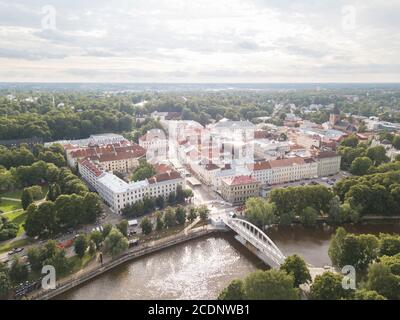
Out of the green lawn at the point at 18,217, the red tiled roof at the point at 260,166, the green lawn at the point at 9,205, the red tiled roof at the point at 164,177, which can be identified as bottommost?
the green lawn at the point at 18,217

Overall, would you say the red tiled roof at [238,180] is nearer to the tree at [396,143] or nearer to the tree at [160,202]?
the tree at [160,202]

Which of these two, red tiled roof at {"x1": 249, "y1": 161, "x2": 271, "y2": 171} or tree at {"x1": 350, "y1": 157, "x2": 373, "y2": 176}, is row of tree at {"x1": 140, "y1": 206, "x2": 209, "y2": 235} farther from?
tree at {"x1": 350, "y1": 157, "x2": 373, "y2": 176}

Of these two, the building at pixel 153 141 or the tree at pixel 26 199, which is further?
the building at pixel 153 141

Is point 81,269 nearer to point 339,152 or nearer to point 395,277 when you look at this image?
point 395,277

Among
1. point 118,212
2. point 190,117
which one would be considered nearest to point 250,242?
point 118,212

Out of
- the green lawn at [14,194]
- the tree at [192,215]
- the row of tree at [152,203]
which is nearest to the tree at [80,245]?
the row of tree at [152,203]

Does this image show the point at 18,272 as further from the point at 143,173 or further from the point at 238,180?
the point at 238,180

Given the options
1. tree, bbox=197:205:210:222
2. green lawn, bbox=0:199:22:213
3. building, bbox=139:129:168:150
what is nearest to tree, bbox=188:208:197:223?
tree, bbox=197:205:210:222
